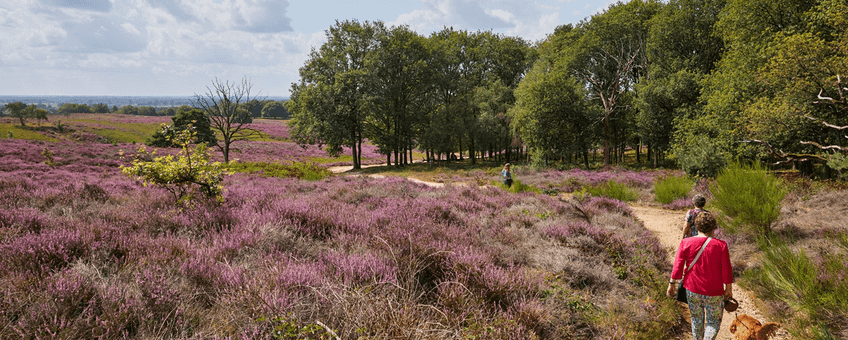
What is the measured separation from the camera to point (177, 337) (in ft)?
7.68

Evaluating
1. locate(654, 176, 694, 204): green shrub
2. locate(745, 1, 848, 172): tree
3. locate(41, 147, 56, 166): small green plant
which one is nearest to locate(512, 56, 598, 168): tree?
locate(745, 1, 848, 172): tree

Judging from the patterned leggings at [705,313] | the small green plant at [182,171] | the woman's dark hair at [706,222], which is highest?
the small green plant at [182,171]

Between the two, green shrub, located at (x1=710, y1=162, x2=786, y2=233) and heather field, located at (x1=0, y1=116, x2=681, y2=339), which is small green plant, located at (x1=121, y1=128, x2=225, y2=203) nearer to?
heather field, located at (x1=0, y1=116, x2=681, y2=339)

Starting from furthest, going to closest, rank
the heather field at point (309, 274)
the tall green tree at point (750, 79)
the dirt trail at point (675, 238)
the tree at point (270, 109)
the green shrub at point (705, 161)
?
the tree at point (270, 109), the green shrub at point (705, 161), the tall green tree at point (750, 79), the dirt trail at point (675, 238), the heather field at point (309, 274)

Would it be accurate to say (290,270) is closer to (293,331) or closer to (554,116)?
(293,331)

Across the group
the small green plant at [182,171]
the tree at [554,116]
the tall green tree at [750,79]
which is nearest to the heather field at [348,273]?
the small green plant at [182,171]

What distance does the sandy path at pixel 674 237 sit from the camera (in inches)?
173

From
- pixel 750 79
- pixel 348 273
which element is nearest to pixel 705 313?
pixel 348 273

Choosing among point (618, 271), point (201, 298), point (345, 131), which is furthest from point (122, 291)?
point (345, 131)

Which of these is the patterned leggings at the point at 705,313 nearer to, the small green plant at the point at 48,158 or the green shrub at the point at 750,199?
the green shrub at the point at 750,199

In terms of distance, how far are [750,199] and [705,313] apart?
4780mm

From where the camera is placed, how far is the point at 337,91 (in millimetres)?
27328

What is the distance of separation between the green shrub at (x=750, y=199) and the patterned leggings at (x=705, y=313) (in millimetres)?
4730

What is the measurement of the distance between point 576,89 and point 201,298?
29593mm
